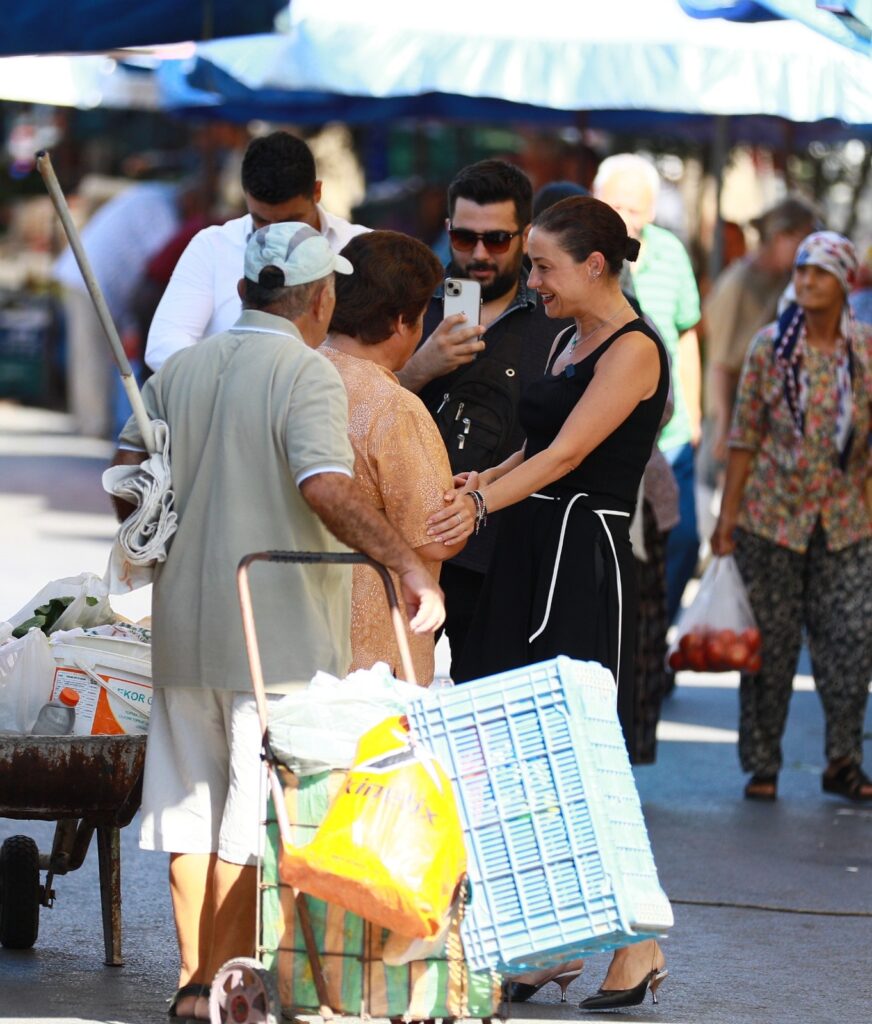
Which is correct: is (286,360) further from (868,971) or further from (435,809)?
(868,971)

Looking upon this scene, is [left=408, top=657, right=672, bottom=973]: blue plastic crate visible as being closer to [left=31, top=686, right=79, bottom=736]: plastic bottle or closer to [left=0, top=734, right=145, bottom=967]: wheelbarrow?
[left=0, top=734, right=145, bottom=967]: wheelbarrow

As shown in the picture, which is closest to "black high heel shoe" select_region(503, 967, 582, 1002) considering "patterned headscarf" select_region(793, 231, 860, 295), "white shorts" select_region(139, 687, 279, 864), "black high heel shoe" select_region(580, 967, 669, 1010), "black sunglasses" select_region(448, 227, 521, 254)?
"black high heel shoe" select_region(580, 967, 669, 1010)

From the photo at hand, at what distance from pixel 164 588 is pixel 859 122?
265 inches

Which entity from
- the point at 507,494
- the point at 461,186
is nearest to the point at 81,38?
the point at 461,186

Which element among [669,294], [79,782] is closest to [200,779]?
[79,782]

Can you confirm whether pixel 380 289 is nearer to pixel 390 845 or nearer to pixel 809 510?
pixel 390 845

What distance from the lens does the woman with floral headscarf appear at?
8.58 meters

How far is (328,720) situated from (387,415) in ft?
3.55

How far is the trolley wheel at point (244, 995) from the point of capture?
4.55 meters

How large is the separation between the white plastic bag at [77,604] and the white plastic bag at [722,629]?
3.12 meters

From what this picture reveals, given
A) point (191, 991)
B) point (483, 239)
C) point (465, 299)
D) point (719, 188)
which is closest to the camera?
point (191, 991)

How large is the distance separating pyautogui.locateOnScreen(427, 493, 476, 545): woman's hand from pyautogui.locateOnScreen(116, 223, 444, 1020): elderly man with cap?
298 mm

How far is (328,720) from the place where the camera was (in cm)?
449

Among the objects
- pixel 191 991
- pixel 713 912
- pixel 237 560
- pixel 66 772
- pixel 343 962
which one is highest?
pixel 237 560
